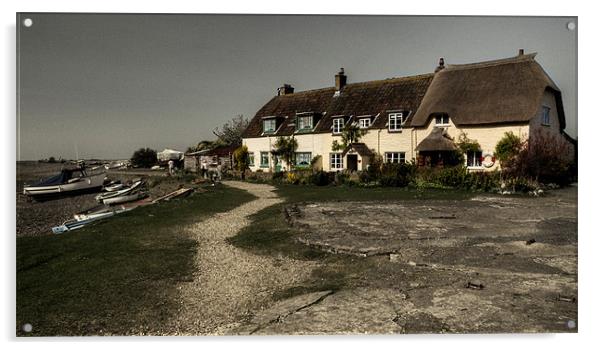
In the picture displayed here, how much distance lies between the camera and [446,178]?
13734 millimetres

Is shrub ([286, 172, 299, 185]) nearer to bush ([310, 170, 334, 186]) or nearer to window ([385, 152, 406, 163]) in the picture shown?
bush ([310, 170, 334, 186])

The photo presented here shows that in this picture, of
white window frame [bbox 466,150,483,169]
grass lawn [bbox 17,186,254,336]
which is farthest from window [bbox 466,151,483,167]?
grass lawn [bbox 17,186,254,336]

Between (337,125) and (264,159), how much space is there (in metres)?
4.40

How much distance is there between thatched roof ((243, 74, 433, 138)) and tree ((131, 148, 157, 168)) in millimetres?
10809

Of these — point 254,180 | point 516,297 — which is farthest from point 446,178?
point 516,297

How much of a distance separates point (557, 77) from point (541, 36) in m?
0.72

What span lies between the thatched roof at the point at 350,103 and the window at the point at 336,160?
136cm

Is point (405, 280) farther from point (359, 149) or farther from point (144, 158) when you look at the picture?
point (359, 149)

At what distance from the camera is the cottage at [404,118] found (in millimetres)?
13484

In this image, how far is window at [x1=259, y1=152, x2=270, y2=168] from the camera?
20205mm

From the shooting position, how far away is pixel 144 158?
721 centimetres

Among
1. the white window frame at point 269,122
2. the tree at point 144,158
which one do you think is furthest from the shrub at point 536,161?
the white window frame at point 269,122

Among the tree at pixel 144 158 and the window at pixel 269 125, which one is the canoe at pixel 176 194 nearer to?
the tree at pixel 144 158
